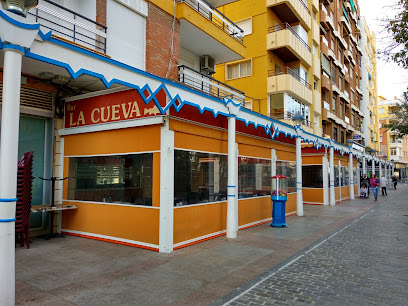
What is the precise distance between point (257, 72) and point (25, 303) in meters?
20.0

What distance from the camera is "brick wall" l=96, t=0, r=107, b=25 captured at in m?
9.48

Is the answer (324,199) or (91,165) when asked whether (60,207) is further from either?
(324,199)

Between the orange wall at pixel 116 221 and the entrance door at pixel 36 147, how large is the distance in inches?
31.9

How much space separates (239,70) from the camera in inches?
899

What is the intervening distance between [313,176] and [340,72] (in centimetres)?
2042

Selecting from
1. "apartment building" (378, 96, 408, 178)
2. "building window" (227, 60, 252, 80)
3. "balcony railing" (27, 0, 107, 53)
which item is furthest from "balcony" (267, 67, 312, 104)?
"apartment building" (378, 96, 408, 178)

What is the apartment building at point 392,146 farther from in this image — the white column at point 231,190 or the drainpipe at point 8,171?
the drainpipe at point 8,171

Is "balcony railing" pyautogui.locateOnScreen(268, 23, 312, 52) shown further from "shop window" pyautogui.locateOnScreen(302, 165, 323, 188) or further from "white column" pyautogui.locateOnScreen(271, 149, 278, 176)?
"white column" pyautogui.locateOnScreen(271, 149, 278, 176)

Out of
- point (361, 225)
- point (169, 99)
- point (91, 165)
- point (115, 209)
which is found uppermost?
point (169, 99)

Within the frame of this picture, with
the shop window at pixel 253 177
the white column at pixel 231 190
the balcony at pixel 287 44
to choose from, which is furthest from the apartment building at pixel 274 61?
the white column at pixel 231 190

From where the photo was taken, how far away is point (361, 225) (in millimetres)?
11500

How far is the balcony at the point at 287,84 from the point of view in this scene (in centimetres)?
2080

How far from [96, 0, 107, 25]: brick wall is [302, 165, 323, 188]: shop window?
14679 millimetres

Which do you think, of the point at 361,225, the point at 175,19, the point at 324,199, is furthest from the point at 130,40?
the point at 324,199
